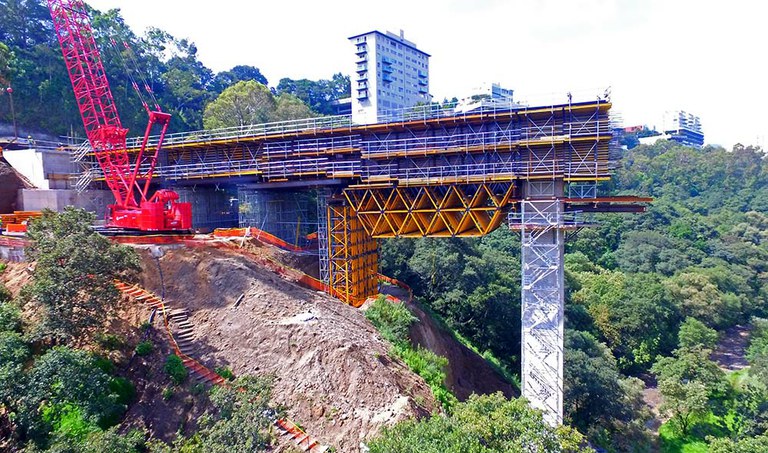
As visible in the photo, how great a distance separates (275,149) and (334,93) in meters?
74.3

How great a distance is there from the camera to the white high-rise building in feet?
281

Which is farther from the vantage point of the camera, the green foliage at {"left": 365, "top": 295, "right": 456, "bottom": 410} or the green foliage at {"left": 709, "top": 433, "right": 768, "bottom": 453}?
the green foliage at {"left": 709, "top": 433, "right": 768, "bottom": 453}

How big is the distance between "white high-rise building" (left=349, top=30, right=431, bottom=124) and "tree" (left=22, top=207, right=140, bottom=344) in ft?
224

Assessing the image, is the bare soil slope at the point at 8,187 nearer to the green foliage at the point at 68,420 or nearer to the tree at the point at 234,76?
the green foliage at the point at 68,420

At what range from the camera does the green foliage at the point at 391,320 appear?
→ 21.3 metres

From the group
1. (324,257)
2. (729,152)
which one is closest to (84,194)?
(324,257)

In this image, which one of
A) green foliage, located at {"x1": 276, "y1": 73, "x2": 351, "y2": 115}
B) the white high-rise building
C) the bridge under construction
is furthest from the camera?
green foliage, located at {"x1": 276, "y1": 73, "x2": 351, "y2": 115}

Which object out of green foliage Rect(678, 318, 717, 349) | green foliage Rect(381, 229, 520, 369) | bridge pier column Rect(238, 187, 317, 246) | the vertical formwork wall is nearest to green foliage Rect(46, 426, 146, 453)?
bridge pier column Rect(238, 187, 317, 246)

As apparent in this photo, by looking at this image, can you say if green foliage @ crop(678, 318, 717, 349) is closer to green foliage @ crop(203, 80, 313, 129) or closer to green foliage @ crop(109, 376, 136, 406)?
green foliage @ crop(109, 376, 136, 406)

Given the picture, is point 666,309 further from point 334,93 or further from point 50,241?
point 334,93

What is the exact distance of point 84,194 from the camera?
33281 mm

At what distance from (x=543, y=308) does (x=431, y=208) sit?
7559mm

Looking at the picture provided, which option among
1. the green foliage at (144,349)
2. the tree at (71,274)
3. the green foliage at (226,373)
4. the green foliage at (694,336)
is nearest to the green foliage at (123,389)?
the green foliage at (144,349)

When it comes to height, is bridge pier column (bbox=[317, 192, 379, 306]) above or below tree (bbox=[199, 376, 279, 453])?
above
